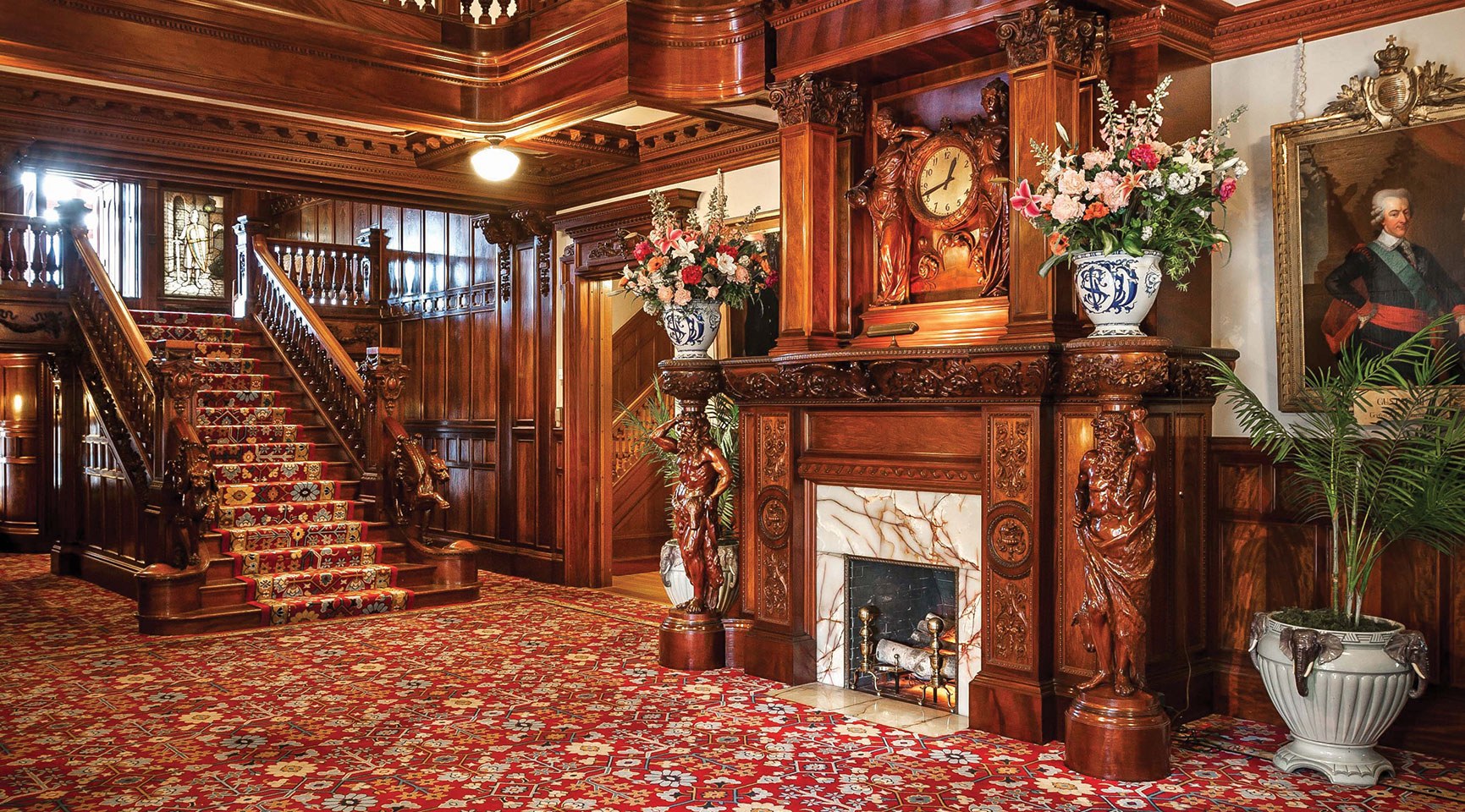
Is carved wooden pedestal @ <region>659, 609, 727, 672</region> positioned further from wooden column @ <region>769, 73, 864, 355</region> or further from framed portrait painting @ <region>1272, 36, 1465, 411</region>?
framed portrait painting @ <region>1272, 36, 1465, 411</region>

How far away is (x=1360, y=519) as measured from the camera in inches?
195

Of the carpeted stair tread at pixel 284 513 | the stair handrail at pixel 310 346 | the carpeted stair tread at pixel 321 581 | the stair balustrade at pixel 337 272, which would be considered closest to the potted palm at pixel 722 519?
the carpeted stair tread at pixel 321 581

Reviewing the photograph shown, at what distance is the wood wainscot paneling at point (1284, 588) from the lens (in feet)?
15.8

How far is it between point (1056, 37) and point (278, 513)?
6.82 metres

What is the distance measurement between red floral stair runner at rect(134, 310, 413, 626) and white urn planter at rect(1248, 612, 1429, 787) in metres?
6.08

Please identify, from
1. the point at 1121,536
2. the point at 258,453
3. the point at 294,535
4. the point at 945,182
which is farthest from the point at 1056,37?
the point at 258,453

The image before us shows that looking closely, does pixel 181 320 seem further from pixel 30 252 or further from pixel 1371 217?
pixel 1371 217

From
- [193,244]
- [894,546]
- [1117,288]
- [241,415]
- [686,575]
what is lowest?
[686,575]

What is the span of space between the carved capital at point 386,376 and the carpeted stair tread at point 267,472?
84 centimetres

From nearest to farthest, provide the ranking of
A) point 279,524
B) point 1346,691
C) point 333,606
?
point 1346,691, point 333,606, point 279,524

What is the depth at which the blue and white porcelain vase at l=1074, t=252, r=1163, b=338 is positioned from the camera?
Result: 462cm

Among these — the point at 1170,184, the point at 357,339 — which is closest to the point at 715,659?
the point at 1170,184

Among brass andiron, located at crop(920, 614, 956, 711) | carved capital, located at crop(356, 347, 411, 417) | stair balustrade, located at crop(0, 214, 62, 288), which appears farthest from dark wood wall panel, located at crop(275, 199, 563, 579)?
brass andiron, located at crop(920, 614, 956, 711)

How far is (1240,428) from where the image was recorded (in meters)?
5.38
